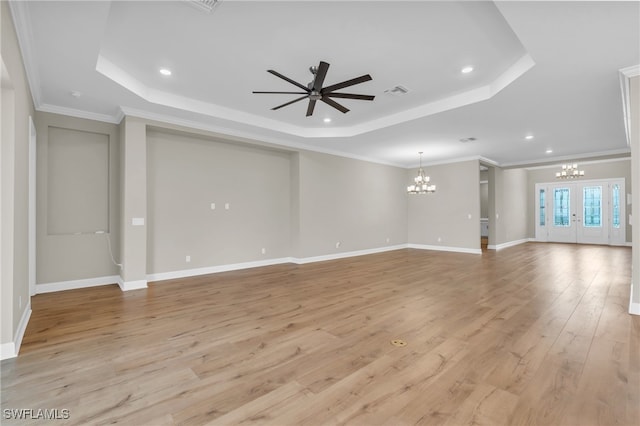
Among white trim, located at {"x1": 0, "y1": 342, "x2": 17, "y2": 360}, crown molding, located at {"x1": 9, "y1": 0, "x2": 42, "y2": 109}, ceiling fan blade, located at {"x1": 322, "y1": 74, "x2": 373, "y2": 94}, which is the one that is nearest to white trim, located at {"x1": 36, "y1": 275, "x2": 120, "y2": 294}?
white trim, located at {"x1": 0, "y1": 342, "x2": 17, "y2": 360}

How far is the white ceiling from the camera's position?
8.79 feet

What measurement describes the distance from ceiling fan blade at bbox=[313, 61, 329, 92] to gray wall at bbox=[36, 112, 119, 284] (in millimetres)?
4048

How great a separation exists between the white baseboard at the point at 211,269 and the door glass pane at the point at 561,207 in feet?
37.7

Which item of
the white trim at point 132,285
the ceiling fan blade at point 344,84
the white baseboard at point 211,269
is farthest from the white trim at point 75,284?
the ceiling fan blade at point 344,84

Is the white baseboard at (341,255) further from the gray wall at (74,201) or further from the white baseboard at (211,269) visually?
the gray wall at (74,201)

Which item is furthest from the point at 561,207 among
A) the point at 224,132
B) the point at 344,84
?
the point at 224,132

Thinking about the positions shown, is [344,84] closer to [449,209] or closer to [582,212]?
[449,209]

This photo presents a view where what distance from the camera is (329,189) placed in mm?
7832

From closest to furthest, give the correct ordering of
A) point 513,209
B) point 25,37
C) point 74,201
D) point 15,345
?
point 15,345 < point 25,37 < point 74,201 < point 513,209

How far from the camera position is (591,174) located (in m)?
11.0

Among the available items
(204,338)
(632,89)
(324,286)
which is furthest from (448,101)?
(204,338)

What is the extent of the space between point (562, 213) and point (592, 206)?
0.93m

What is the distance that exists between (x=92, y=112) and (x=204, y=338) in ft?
14.7

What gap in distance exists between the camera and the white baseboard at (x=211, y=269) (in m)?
5.34
